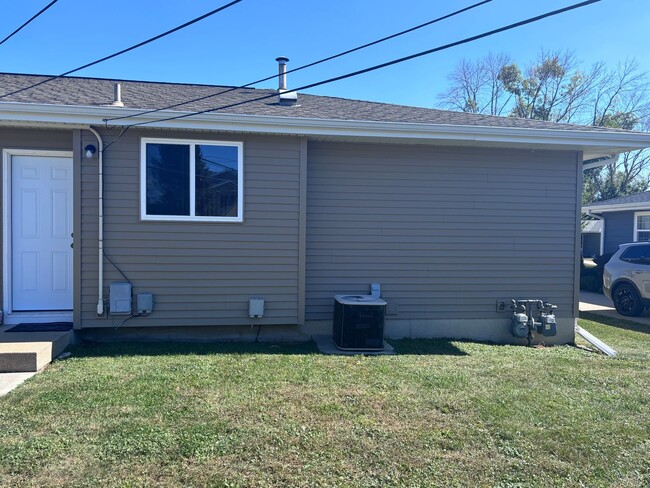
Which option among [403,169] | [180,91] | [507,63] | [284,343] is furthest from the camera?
[507,63]

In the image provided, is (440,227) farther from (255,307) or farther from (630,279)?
(630,279)

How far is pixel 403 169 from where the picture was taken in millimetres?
6574

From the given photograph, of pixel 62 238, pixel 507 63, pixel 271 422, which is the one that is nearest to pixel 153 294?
pixel 62 238

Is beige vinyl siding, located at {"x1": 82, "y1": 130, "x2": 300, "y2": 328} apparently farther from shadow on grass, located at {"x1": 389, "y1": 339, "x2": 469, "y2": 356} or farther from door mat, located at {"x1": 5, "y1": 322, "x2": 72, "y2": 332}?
shadow on grass, located at {"x1": 389, "y1": 339, "x2": 469, "y2": 356}

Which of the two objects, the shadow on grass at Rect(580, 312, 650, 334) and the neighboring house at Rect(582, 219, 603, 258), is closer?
the shadow on grass at Rect(580, 312, 650, 334)

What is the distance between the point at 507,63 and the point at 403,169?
2808cm

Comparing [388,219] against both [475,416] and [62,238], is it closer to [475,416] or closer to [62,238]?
[475,416]

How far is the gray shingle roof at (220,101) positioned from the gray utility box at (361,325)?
2535 mm

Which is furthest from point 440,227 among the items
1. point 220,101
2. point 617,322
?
point 617,322

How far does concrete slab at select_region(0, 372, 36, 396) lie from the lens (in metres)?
4.02

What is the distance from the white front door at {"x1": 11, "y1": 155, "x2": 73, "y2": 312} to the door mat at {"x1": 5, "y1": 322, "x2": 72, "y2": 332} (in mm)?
283

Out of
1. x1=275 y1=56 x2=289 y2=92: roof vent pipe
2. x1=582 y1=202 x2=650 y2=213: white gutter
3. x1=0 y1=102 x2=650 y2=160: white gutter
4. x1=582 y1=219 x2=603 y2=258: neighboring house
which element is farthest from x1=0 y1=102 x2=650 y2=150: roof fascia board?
x1=582 y1=219 x2=603 y2=258: neighboring house

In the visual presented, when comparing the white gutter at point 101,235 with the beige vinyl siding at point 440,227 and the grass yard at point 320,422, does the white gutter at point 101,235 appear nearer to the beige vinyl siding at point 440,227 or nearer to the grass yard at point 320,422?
the grass yard at point 320,422

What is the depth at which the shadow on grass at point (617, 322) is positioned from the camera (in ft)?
27.3
